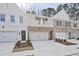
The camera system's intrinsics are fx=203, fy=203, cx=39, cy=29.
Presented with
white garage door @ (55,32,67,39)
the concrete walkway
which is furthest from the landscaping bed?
white garage door @ (55,32,67,39)

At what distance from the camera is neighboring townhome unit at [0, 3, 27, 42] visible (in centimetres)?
389

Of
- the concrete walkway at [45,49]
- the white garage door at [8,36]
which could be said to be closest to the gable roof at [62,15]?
the concrete walkway at [45,49]

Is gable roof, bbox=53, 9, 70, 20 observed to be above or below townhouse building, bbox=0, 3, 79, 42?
above

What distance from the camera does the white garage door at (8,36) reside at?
392cm

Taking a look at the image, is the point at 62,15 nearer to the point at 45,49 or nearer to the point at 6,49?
the point at 45,49

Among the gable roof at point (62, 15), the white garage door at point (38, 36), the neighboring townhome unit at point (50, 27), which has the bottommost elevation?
the white garage door at point (38, 36)

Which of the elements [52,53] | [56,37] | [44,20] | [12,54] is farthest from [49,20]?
[12,54]

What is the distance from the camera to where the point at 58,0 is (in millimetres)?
3934

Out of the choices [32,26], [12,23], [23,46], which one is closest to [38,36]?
[32,26]

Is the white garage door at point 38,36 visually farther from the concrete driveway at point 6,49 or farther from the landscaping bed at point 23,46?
the concrete driveway at point 6,49

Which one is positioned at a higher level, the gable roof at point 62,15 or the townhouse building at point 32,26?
the gable roof at point 62,15

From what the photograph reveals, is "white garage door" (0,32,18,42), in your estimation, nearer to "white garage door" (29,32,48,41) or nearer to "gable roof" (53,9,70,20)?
"white garage door" (29,32,48,41)

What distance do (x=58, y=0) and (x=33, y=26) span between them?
2.31 ft

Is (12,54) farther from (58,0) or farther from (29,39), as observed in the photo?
(58,0)
